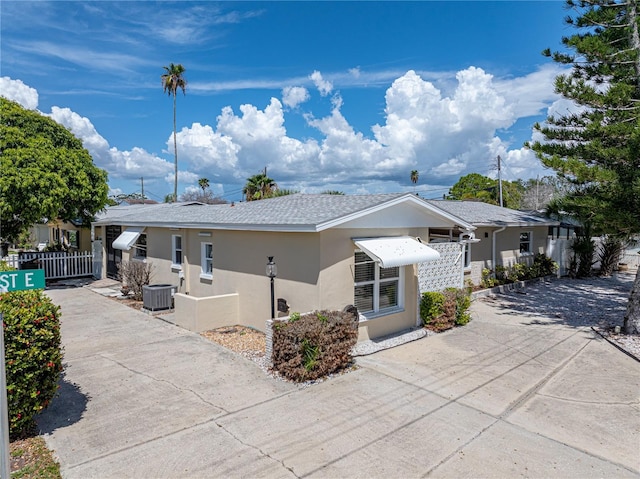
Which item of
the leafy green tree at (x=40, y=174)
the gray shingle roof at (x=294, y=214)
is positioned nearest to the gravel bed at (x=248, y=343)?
the gray shingle roof at (x=294, y=214)

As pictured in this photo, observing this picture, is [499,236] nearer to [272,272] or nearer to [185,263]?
[272,272]

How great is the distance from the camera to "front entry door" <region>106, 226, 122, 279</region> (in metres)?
20.7

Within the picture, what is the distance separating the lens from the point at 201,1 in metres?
12.9

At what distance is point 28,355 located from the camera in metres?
5.33

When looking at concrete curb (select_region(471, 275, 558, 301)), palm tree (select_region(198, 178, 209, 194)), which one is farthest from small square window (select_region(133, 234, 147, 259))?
palm tree (select_region(198, 178, 209, 194))

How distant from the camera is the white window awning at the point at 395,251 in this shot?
31.8 ft

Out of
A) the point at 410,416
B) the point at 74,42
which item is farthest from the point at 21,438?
the point at 74,42

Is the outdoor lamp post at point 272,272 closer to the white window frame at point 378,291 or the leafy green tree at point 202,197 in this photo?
the white window frame at point 378,291

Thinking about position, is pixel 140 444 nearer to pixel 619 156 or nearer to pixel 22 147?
pixel 619 156

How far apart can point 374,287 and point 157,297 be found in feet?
26.2

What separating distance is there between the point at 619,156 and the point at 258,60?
1650 cm

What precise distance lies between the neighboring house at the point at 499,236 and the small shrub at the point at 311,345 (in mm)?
10356

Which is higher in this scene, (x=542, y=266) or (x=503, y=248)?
(x=503, y=248)

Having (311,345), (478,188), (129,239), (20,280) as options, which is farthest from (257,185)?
(478,188)
